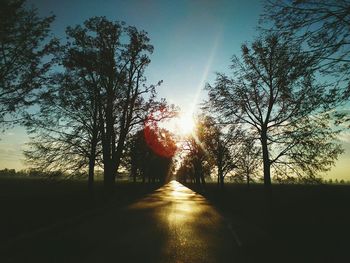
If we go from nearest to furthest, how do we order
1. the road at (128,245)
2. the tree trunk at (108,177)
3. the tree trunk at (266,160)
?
the road at (128,245) < the tree trunk at (266,160) < the tree trunk at (108,177)

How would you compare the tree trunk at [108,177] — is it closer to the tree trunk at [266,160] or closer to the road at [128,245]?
the road at [128,245]

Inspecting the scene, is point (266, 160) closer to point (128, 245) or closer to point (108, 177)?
point (108, 177)

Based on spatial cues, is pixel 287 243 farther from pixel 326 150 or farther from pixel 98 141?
pixel 98 141

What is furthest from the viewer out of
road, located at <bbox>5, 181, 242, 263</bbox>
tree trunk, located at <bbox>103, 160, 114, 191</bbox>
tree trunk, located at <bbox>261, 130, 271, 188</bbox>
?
tree trunk, located at <bbox>103, 160, 114, 191</bbox>

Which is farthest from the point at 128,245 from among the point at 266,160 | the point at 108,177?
the point at 108,177

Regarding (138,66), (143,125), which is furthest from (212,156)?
(138,66)

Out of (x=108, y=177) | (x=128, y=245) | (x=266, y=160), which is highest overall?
(x=266, y=160)

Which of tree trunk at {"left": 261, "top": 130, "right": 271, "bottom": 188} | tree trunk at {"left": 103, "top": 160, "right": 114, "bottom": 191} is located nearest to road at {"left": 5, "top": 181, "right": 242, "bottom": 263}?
tree trunk at {"left": 261, "top": 130, "right": 271, "bottom": 188}

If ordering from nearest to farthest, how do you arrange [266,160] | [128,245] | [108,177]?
[128,245], [266,160], [108,177]

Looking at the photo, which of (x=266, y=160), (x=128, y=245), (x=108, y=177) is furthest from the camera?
(x=108, y=177)

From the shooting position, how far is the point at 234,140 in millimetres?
16938

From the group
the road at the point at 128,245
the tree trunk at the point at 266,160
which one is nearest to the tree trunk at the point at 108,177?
the road at the point at 128,245

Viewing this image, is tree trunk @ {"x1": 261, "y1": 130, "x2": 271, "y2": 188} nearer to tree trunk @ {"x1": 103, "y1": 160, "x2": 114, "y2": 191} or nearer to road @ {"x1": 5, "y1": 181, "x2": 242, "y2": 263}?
road @ {"x1": 5, "y1": 181, "x2": 242, "y2": 263}

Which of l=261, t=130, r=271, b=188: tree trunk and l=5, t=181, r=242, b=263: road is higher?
l=261, t=130, r=271, b=188: tree trunk
